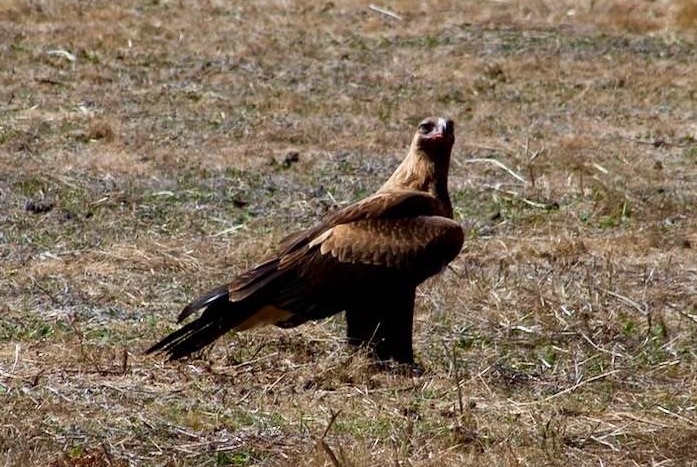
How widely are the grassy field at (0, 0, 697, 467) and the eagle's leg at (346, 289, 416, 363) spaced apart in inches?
4.7

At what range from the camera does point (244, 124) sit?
46.4ft

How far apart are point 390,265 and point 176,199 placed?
14.4ft

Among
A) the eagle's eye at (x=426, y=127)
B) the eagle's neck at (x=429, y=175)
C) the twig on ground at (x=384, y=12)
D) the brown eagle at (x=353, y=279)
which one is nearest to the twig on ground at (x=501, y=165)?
the eagle's eye at (x=426, y=127)

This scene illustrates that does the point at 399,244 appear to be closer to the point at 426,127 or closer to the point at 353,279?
the point at 353,279

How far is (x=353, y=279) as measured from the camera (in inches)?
282

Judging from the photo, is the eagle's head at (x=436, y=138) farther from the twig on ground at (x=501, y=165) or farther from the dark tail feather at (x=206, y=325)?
the twig on ground at (x=501, y=165)

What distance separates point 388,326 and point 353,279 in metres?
0.30

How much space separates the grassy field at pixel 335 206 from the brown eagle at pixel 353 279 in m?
0.20

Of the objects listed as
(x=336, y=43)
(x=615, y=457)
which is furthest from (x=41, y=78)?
(x=615, y=457)

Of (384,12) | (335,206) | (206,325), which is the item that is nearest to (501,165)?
(335,206)

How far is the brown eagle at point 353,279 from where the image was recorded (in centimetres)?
699

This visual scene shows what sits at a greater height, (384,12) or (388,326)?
(388,326)

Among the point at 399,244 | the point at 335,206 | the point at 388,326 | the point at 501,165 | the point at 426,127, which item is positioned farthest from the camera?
the point at 501,165

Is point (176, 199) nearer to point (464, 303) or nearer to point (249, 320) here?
point (464, 303)
